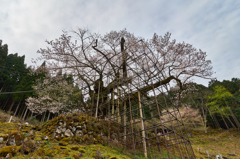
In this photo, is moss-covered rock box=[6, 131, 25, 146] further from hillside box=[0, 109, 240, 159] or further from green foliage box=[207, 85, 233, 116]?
green foliage box=[207, 85, 233, 116]

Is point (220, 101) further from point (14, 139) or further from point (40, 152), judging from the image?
point (14, 139)

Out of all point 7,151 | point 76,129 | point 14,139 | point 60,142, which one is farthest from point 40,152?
point 76,129

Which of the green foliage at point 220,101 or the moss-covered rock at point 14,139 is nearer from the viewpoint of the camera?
the moss-covered rock at point 14,139

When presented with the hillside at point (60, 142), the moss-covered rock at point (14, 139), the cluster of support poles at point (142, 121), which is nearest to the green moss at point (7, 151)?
the hillside at point (60, 142)

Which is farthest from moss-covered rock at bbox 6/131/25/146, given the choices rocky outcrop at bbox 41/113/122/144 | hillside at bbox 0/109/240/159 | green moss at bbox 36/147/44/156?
rocky outcrop at bbox 41/113/122/144

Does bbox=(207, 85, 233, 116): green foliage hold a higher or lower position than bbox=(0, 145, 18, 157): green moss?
higher

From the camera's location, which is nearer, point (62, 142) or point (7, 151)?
point (7, 151)

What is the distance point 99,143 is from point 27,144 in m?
3.46

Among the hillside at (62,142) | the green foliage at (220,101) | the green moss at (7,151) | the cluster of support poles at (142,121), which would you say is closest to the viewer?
the green moss at (7,151)

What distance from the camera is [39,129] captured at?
22.2ft

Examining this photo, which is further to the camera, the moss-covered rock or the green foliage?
the green foliage

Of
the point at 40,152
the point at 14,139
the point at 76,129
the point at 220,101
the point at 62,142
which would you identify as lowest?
the point at 40,152

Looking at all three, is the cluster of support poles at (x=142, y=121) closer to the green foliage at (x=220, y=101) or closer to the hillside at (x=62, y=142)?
the hillside at (x=62, y=142)

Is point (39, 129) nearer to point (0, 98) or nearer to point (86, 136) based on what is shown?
point (86, 136)
